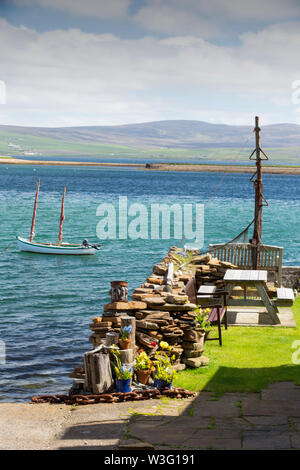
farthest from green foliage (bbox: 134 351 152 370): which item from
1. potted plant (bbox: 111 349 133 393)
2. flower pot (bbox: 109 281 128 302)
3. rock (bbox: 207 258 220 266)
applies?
rock (bbox: 207 258 220 266)

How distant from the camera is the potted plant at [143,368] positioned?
11148 mm

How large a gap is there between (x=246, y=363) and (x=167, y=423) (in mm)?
3969

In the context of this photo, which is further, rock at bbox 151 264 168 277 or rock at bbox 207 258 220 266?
rock at bbox 207 258 220 266

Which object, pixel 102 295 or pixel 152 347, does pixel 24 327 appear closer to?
pixel 102 295

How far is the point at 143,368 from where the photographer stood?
440 inches

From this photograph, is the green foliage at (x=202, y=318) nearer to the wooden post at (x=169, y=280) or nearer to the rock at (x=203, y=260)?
the wooden post at (x=169, y=280)

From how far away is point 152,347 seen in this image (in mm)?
11953

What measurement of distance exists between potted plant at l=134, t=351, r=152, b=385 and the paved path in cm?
94

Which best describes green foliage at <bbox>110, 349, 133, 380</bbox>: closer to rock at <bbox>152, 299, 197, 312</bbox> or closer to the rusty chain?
the rusty chain

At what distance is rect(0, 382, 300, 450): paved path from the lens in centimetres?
794

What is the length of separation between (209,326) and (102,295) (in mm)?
12056

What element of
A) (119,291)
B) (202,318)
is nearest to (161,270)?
(202,318)

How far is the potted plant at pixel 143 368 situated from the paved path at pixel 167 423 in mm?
938

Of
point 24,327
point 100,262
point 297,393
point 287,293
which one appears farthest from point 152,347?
point 100,262
